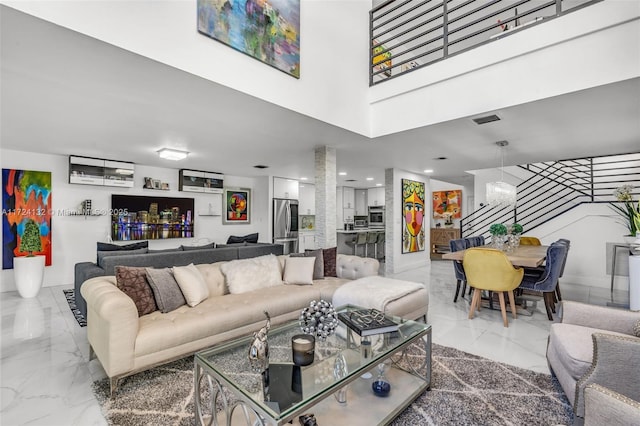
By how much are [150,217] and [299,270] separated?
472 centimetres

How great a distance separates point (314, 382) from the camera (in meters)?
1.57

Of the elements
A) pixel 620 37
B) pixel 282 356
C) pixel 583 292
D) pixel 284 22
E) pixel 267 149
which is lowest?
pixel 583 292

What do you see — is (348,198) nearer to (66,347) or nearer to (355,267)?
(355,267)

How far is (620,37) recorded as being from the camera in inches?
99.0

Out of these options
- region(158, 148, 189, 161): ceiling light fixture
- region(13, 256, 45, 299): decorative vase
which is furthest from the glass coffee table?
region(13, 256, 45, 299): decorative vase

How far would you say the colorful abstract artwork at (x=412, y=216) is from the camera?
7.21 metres

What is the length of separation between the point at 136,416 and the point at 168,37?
8.78 feet

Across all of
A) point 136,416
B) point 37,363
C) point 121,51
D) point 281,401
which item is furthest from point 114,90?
point 281,401

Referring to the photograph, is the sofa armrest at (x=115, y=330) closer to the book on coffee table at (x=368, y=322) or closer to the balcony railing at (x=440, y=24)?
the book on coffee table at (x=368, y=322)

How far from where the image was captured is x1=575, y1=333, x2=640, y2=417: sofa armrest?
4.81 feet

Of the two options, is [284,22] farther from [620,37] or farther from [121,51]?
[620,37]

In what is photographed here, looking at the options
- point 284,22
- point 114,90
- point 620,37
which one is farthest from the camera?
point 284,22

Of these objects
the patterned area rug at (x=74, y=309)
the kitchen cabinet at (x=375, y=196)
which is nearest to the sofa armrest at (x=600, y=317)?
the patterned area rug at (x=74, y=309)

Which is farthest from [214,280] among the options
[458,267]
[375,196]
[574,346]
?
[375,196]
